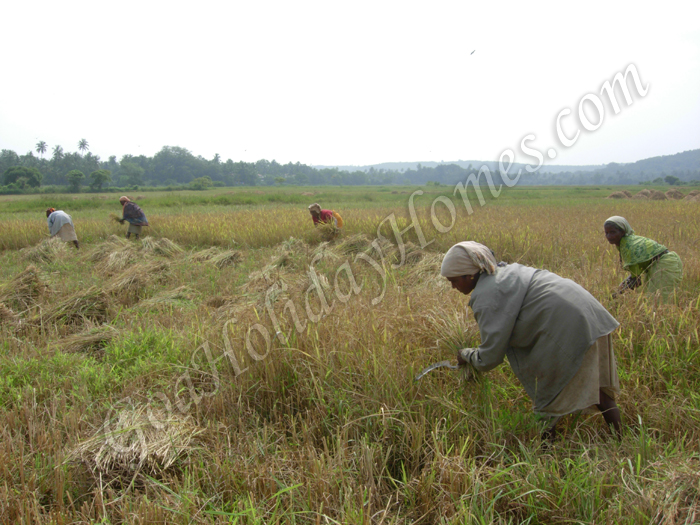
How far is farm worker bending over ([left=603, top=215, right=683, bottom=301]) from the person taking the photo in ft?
11.2

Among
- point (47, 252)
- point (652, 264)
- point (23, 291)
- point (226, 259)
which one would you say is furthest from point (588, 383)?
point (47, 252)

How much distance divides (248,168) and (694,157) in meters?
154

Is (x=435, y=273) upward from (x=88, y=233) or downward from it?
downward

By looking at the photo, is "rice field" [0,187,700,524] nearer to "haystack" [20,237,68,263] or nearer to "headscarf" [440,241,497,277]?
"headscarf" [440,241,497,277]

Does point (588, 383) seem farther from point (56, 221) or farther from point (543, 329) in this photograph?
point (56, 221)

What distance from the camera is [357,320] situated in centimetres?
278

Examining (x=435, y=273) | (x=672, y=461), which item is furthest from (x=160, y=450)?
(x=435, y=273)

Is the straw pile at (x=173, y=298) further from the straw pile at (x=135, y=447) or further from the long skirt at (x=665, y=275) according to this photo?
the long skirt at (x=665, y=275)

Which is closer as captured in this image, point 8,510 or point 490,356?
point 8,510

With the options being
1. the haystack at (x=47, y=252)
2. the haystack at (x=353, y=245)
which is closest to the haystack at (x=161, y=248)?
the haystack at (x=47, y=252)

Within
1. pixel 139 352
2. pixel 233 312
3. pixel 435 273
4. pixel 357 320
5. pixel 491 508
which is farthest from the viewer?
pixel 435 273

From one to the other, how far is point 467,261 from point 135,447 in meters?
1.92

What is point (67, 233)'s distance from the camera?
27.4ft

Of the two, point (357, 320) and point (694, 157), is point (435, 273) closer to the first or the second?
point (357, 320)
